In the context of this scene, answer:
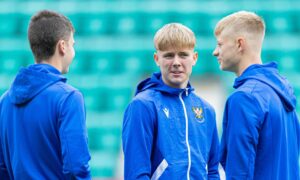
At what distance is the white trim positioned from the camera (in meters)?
4.70

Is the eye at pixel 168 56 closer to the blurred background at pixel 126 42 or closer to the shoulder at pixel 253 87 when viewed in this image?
the shoulder at pixel 253 87

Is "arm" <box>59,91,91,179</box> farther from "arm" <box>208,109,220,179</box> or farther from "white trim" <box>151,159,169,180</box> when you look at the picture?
"arm" <box>208,109,220,179</box>

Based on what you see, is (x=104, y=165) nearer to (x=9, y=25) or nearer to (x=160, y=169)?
(x=9, y=25)

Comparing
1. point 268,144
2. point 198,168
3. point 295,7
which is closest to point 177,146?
point 198,168

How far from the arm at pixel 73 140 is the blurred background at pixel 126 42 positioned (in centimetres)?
1296

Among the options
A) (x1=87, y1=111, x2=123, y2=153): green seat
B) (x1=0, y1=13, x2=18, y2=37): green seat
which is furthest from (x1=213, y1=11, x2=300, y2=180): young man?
(x1=0, y1=13, x2=18, y2=37): green seat

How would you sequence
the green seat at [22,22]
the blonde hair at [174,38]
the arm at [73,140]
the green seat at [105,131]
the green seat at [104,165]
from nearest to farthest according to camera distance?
the arm at [73,140], the blonde hair at [174,38], the green seat at [104,165], the green seat at [105,131], the green seat at [22,22]

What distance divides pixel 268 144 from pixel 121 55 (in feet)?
48.3

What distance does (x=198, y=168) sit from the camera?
475 cm

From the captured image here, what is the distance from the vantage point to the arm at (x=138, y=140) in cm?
464

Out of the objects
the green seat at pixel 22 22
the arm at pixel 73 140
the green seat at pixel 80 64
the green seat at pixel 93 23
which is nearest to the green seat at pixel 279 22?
the green seat at pixel 93 23

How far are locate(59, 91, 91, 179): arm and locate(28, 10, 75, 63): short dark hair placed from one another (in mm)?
389

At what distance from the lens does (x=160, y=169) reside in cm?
471

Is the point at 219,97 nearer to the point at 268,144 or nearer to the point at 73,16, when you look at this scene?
the point at 73,16
